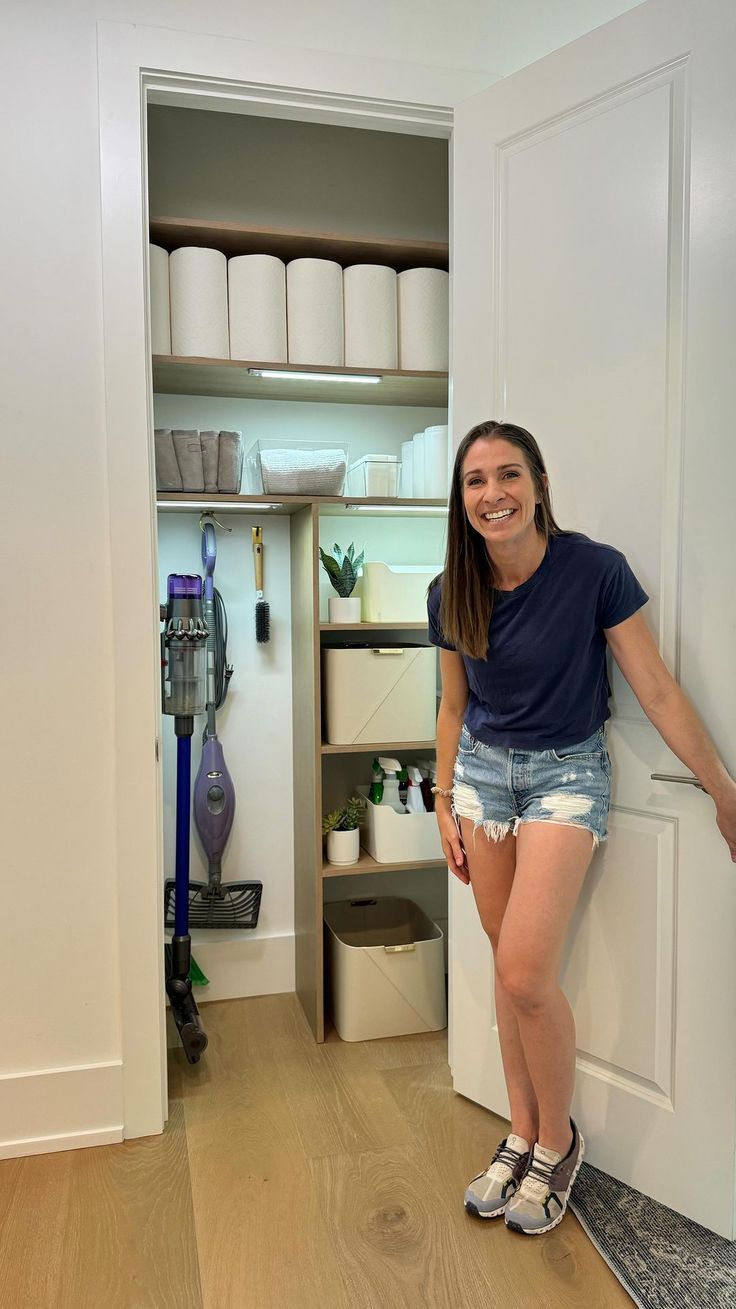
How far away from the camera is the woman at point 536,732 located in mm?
1695

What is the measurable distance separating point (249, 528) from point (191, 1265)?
1.82 metres

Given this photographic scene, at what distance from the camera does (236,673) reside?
276cm

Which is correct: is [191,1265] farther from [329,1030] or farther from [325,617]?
[325,617]

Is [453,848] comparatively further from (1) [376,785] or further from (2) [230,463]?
(2) [230,463]

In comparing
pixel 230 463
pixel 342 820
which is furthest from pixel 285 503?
pixel 342 820

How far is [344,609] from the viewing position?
2.53 meters

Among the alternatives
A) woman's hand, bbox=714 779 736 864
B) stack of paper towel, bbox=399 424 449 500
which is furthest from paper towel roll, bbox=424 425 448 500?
woman's hand, bbox=714 779 736 864

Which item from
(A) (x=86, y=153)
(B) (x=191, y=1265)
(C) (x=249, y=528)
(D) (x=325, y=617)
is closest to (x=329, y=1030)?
(B) (x=191, y=1265)

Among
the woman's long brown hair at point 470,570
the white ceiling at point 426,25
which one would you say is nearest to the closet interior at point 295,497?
the white ceiling at point 426,25

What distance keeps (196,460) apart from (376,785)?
3.36 feet

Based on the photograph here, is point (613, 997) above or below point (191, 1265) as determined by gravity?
above

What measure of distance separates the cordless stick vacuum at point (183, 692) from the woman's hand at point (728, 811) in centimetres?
126

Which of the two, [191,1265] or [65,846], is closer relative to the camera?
[191,1265]

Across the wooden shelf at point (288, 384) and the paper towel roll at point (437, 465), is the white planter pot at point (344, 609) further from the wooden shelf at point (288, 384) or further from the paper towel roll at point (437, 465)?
the wooden shelf at point (288, 384)
